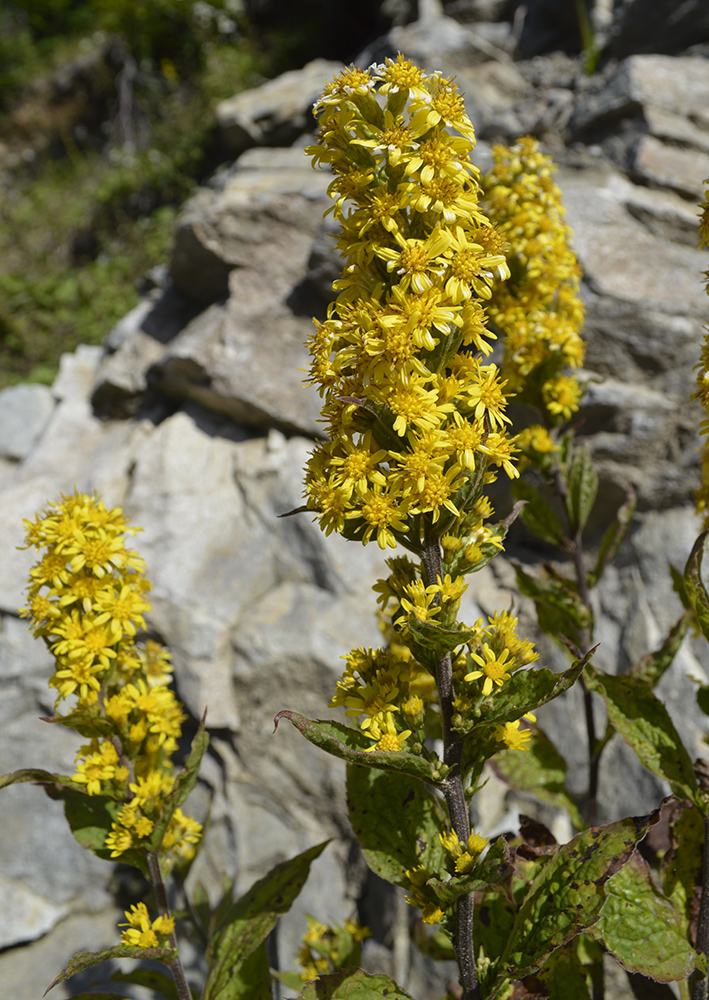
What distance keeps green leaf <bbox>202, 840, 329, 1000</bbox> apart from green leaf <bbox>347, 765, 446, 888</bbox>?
26 cm

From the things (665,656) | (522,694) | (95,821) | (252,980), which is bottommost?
(252,980)

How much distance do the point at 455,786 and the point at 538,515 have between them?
5.13ft

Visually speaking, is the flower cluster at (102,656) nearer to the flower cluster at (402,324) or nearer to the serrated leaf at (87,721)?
the serrated leaf at (87,721)

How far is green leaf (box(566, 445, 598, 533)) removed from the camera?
2.89 meters

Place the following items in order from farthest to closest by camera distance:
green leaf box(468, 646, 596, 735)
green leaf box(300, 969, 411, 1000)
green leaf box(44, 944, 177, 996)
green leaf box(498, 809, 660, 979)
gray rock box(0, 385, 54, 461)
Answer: gray rock box(0, 385, 54, 461), green leaf box(44, 944, 177, 996), green leaf box(300, 969, 411, 1000), green leaf box(498, 809, 660, 979), green leaf box(468, 646, 596, 735)

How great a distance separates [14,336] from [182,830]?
6313 mm

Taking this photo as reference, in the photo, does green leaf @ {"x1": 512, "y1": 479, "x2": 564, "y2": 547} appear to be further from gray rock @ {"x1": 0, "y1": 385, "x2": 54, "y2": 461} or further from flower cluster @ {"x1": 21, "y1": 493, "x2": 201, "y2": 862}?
gray rock @ {"x1": 0, "y1": 385, "x2": 54, "y2": 461}

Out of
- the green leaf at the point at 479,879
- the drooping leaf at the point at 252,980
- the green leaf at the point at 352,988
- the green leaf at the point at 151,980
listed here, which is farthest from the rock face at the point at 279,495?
the green leaf at the point at 479,879

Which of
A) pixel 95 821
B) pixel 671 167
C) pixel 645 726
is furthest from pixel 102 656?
pixel 671 167

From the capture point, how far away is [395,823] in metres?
2.05

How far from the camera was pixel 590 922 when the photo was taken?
1.63m

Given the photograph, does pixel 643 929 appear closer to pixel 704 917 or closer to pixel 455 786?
pixel 704 917

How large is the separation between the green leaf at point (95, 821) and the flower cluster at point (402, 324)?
1.34 meters

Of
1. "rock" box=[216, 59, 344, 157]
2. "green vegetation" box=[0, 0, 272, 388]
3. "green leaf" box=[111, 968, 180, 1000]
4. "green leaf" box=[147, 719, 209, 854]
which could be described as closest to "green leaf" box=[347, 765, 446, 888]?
"green leaf" box=[147, 719, 209, 854]
